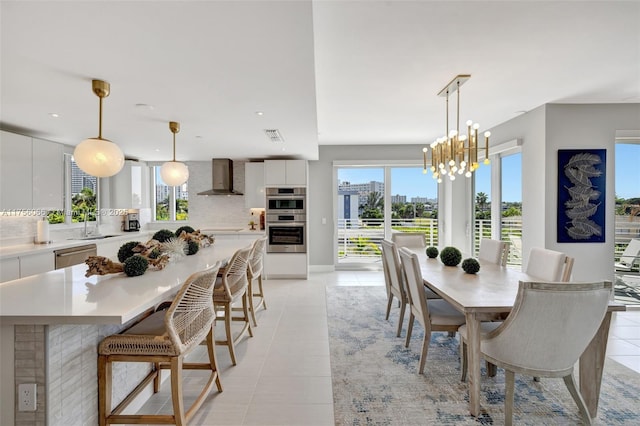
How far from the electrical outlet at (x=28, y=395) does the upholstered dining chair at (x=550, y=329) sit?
2412mm

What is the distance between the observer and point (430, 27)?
2150 millimetres

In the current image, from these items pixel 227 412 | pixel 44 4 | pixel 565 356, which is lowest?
pixel 227 412

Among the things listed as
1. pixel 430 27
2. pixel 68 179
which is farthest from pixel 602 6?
pixel 68 179

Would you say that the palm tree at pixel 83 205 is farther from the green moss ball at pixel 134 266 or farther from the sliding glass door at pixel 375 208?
the sliding glass door at pixel 375 208

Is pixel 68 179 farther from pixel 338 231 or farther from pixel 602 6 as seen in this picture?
pixel 602 6

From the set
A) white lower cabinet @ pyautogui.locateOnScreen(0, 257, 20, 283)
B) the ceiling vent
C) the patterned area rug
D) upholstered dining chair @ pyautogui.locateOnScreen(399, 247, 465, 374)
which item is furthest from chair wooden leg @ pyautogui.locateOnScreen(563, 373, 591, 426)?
white lower cabinet @ pyautogui.locateOnScreen(0, 257, 20, 283)

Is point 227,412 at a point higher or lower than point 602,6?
lower

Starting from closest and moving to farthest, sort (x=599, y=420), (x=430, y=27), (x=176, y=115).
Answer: (x=599, y=420)
(x=430, y=27)
(x=176, y=115)

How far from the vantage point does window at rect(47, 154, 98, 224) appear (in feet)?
15.5

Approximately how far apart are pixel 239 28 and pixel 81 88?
168 cm

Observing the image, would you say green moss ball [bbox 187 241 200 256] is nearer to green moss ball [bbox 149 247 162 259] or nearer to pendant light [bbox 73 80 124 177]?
green moss ball [bbox 149 247 162 259]

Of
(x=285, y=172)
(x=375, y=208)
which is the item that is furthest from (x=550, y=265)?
(x=285, y=172)

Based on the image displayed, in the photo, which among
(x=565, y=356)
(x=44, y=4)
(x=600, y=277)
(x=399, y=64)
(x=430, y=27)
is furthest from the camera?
(x=600, y=277)

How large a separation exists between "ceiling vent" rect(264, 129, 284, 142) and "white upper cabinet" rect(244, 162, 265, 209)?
1.60m
